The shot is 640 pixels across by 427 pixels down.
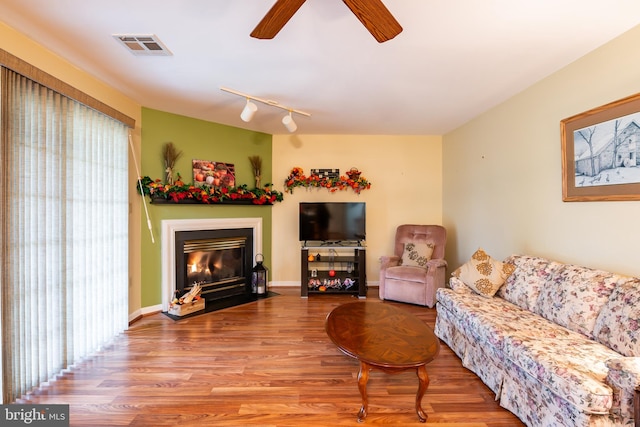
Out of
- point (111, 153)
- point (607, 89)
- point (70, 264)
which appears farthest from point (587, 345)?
point (111, 153)

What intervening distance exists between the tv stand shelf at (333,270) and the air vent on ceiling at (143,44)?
9.36 feet

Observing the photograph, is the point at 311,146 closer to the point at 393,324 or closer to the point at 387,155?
the point at 387,155

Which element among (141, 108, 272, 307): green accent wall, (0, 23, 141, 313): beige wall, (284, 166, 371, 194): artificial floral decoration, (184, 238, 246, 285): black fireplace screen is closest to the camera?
(0, 23, 141, 313): beige wall

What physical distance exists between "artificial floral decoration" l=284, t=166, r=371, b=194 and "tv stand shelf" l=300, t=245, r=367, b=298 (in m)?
1.02

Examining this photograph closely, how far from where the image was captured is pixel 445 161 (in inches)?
170

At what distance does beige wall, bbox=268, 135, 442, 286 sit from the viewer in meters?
4.42

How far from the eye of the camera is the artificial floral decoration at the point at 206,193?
3111 mm

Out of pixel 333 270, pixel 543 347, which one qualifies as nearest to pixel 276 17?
pixel 543 347

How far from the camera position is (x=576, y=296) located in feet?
6.04

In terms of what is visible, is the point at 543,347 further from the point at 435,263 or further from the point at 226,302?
the point at 226,302

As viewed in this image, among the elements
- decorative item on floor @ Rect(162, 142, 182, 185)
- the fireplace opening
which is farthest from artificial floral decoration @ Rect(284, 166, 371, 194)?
decorative item on floor @ Rect(162, 142, 182, 185)

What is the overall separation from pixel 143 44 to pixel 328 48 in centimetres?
141

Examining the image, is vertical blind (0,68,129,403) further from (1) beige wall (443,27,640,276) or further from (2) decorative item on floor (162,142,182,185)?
(1) beige wall (443,27,640,276)
